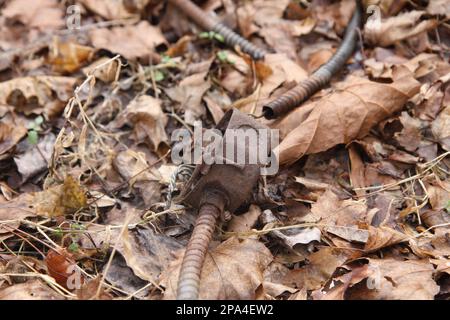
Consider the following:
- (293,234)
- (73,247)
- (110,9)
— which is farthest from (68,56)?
(293,234)

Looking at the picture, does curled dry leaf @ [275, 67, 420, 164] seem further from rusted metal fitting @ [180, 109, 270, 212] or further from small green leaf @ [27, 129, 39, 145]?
small green leaf @ [27, 129, 39, 145]

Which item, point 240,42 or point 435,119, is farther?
point 240,42

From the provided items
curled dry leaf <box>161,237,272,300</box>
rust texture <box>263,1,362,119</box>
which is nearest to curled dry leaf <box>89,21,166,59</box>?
rust texture <box>263,1,362,119</box>

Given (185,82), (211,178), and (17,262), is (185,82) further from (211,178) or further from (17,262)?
(17,262)

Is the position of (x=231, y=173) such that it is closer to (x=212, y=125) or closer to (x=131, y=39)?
(x=212, y=125)

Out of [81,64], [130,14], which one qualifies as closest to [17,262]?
[81,64]

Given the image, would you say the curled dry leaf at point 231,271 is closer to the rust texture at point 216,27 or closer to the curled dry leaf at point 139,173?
the curled dry leaf at point 139,173
